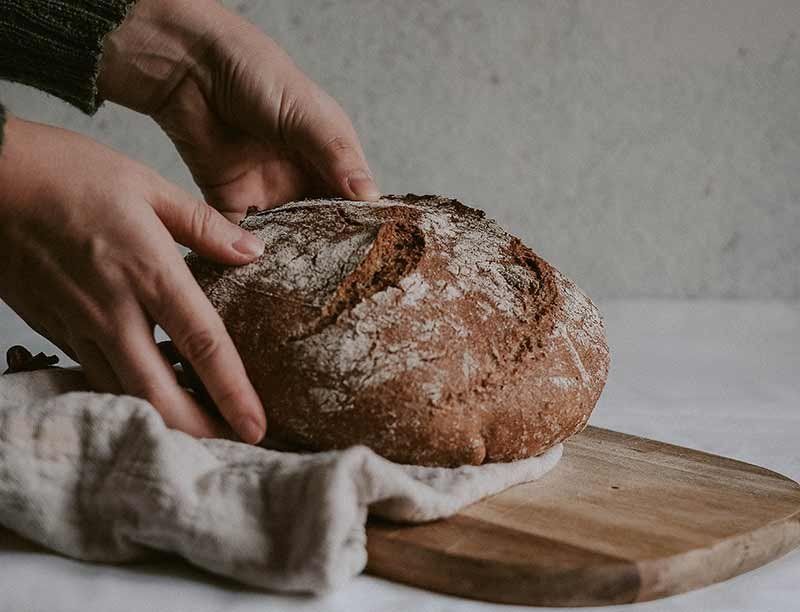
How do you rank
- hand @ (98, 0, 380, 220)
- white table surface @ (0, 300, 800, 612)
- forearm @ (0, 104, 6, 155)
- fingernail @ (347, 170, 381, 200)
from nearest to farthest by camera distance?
1. white table surface @ (0, 300, 800, 612)
2. forearm @ (0, 104, 6, 155)
3. fingernail @ (347, 170, 381, 200)
4. hand @ (98, 0, 380, 220)

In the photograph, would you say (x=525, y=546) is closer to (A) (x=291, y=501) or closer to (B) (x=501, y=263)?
(A) (x=291, y=501)

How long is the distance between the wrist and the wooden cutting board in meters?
1.08

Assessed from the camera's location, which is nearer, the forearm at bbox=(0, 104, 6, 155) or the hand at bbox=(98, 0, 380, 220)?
the forearm at bbox=(0, 104, 6, 155)

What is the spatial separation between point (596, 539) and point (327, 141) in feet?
3.02

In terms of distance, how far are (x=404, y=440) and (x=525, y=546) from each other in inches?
9.2

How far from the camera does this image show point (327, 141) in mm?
1821

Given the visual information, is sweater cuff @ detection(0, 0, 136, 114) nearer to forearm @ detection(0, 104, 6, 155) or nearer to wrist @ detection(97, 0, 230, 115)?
wrist @ detection(97, 0, 230, 115)

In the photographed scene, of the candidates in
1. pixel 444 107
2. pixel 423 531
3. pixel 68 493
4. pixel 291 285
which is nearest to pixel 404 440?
pixel 423 531

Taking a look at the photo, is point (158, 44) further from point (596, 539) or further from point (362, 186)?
point (596, 539)

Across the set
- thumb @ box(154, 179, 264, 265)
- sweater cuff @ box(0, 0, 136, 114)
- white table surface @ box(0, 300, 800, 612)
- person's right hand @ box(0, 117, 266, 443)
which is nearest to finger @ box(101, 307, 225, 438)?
person's right hand @ box(0, 117, 266, 443)

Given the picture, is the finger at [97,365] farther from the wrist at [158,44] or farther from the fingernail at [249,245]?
the wrist at [158,44]

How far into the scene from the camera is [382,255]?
57.4 inches

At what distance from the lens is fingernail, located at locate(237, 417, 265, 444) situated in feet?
4.40

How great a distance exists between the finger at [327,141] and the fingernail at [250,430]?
21.1 inches
